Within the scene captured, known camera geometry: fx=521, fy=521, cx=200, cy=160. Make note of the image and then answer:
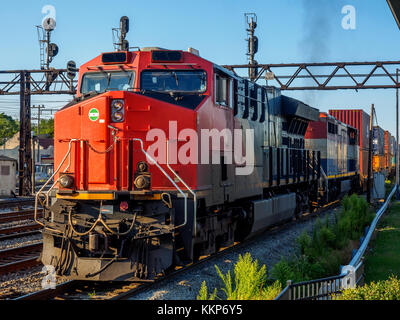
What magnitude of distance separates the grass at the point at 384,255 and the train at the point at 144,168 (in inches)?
124

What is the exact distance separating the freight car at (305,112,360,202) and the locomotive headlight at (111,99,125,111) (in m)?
14.0

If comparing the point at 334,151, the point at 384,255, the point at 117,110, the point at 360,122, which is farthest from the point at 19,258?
the point at 360,122

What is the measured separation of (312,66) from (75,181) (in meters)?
18.3

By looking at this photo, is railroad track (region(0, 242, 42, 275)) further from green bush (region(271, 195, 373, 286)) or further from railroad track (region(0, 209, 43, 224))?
railroad track (region(0, 209, 43, 224))

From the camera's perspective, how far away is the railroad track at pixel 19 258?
1027 centimetres

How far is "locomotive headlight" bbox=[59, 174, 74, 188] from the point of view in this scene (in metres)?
9.08

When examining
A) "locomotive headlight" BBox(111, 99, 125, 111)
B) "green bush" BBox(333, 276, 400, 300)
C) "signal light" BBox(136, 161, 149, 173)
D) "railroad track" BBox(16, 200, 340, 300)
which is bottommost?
"railroad track" BBox(16, 200, 340, 300)

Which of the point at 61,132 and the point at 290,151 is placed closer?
the point at 61,132

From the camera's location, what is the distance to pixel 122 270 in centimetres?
864

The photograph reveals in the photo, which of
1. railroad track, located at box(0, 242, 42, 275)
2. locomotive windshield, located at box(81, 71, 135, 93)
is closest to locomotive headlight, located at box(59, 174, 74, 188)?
locomotive windshield, located at box(81, 71, 135, 93)

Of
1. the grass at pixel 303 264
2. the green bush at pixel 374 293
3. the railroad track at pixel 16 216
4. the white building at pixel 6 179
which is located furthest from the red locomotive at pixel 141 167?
the white building at pixel 6 179

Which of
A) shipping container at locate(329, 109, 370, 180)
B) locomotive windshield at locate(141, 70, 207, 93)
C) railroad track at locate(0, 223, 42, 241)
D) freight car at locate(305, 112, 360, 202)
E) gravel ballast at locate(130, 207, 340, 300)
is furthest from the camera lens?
shipping container at locate(329, 109, 370, 180)
